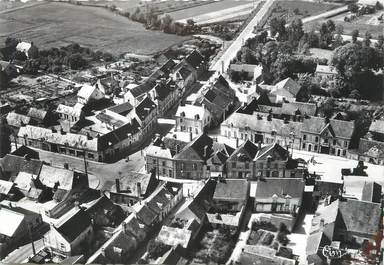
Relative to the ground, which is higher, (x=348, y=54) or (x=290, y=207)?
(x=348, y=54)

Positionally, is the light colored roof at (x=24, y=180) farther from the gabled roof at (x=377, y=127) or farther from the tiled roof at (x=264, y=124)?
the gabled roof at (x=377, y=127)

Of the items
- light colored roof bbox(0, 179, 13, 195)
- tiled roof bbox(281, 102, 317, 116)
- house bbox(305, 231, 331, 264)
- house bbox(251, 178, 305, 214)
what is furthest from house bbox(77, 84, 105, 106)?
house bbox(305, 231, 331, 264)

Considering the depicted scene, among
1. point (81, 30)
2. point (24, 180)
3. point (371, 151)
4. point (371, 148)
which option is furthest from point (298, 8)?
point (24, 180)

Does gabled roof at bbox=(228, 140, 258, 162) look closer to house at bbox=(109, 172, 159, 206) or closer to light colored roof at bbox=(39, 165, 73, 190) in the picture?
house at bbox=(109, 172, 159, 206)

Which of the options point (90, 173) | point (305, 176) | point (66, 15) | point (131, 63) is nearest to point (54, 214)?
point (90, 173)

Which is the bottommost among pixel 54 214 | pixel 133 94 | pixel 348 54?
pixel 54 214

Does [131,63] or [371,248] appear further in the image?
[131,63]

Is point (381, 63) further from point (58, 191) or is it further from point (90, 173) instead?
point (58, 191)
